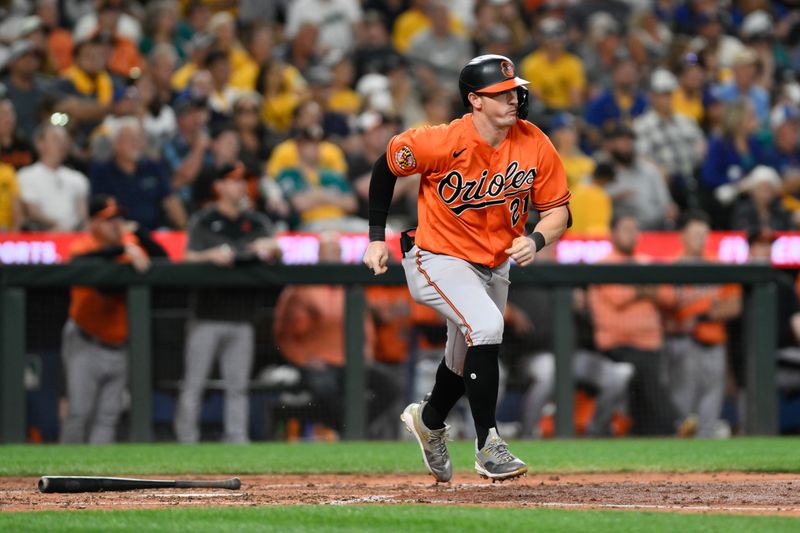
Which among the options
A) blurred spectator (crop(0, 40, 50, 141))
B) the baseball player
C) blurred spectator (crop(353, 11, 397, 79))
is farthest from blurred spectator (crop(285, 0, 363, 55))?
the baseball player

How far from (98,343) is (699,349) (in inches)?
172

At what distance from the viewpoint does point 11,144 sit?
1080 cm

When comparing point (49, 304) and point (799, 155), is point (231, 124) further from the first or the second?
point (799, 155)

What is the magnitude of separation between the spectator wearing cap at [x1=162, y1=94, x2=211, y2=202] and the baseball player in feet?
17.7

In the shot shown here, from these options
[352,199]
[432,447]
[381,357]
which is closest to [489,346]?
[432,447]

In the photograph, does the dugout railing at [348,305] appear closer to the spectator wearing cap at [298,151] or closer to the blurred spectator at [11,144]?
the blurred spectator at [11,144]

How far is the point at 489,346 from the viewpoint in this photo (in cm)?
604

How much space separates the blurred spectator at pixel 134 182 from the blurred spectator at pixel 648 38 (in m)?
6.53

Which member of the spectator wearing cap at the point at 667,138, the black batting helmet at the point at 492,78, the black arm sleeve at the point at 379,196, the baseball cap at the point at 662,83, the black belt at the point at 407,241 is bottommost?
the black belt at the point at 407,241

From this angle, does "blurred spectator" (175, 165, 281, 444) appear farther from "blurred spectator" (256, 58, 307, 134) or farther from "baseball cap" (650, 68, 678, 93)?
"baseball cap" (650, 68, 678, 93)

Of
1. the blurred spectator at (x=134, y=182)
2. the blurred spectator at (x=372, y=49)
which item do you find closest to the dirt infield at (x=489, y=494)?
the blurred spectator at (x=134, y=182)

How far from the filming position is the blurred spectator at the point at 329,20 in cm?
1404

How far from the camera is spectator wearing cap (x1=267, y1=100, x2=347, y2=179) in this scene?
11.7 m

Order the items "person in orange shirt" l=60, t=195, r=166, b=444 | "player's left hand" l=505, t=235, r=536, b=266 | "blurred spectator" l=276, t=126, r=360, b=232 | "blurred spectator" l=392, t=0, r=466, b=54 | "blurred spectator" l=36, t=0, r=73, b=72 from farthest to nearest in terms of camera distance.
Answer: "blurred spectator" l=392, t=0, r=466, b=54 < "blurred spectator" l=36, t=0, r=73, b=72 < "blurred spectator" l=276, t=126, r=360, b=232 < "person in orange shirt" l=60, t=195, r=166, b=444 < "player's left hand" l=505, t=235, r=536, b=266
